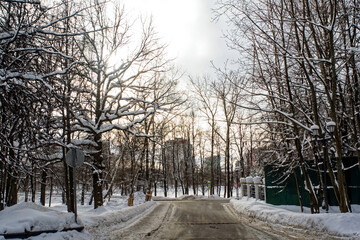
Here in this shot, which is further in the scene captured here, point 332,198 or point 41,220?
point 332,198

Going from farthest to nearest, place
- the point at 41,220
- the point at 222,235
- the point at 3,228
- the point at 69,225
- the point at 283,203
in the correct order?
the point at 283,203 < the point at 222,235 < the point at 69,225 < the point at 41,220 < the point at 3,228

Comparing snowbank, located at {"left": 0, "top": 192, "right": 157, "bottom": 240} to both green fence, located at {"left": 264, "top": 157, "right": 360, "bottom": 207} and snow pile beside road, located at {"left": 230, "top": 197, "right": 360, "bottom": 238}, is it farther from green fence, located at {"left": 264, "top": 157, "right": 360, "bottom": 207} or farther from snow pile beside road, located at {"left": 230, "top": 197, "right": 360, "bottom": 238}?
green fence, located at {"left": 264, "top": 157, "right": 360, "bottom": 207}

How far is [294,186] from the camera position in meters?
17.2

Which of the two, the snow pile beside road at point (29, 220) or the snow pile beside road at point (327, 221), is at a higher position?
the snow pile beside road at point (29, 220)

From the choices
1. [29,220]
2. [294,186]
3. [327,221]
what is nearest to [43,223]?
[29,220]

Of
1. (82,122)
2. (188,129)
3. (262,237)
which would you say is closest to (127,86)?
(82,122)

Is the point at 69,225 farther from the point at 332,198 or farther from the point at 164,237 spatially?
the point at 332,198

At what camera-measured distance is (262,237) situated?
29.0ft

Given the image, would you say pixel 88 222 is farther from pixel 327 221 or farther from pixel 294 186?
pixel 294 186

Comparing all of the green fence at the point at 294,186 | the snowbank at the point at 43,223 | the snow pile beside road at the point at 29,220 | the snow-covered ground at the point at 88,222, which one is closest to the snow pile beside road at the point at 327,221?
the snow-covered ground at the point at 88,222

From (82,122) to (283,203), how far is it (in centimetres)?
1241

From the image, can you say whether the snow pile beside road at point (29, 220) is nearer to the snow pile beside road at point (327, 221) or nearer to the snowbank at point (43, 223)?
the snowbank at point (43, 223)

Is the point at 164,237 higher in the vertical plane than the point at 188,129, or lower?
lower

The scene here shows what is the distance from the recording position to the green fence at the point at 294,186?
572 inches
